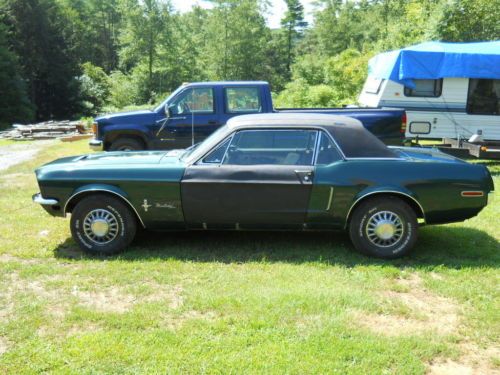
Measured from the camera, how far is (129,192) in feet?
17.6

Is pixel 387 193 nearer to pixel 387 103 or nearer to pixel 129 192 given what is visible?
pixel 129 192

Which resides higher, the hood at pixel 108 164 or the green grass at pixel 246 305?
the hood at pixel 108 164

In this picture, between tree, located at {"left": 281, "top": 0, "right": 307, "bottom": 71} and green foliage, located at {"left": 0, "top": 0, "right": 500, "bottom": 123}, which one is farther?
tree, located at {"left": 281, "top": 0, "right": 307, "bottom": 71}

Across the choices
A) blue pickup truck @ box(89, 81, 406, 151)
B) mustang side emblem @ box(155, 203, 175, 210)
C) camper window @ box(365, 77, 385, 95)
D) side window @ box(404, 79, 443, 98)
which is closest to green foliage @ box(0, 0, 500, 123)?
camper window @ box(365, 77, 385, 95)

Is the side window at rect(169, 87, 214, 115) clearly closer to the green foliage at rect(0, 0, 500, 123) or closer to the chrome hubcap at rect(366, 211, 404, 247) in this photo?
the chrome hubcap at rect(366, 211, 404, 247)

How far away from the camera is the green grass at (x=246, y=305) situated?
3.52 m

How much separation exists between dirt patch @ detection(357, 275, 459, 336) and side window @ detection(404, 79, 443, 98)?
8411 mm

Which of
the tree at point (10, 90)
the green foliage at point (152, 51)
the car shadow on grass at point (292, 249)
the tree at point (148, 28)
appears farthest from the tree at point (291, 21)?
the car shadow on grass at point (292, 249)

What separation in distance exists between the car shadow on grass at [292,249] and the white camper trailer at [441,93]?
629cm

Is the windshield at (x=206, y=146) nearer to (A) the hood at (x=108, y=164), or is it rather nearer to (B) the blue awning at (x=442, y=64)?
(A) the hood at (x=108, y=164)

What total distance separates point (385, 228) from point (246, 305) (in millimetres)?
1914

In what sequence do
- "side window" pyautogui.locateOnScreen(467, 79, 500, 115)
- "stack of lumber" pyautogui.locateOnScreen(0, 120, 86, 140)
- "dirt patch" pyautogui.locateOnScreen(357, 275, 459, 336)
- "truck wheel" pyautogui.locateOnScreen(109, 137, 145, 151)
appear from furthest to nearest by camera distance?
"stack of lumber" pyautogui.locateOnScreen(0, 120, 86, 140)
"side window" pyautogui.locateOnScreen(467, 79, 500, 115)
"truck wheel" pyautogui.locateOnScreen(109, 137, 145, 151)
"dirt patch" pyautogui.locateOnScreen(357, 275, 459, 336)

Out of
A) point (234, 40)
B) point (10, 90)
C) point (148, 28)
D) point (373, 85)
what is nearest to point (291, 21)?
point (234, 40)

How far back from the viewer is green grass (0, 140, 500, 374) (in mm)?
3516
